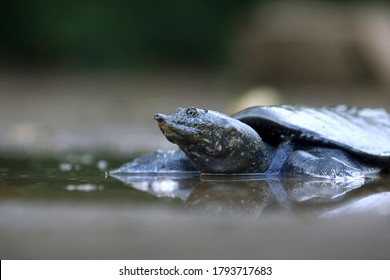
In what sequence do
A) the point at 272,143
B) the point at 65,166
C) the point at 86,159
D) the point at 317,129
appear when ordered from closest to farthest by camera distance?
the point at 317,129, the point at 272,143, the point at 65,166, the point at 86,159

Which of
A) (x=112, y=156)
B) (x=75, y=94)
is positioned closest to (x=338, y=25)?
(x=75, y=94)

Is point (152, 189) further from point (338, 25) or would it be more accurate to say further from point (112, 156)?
point (338, 25)

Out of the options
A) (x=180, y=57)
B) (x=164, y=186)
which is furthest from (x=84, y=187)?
(x=180, y=57)

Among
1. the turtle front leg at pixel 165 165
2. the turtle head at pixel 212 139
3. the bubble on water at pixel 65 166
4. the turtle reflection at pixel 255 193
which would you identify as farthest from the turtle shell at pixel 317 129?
the bubble on water at pixel 65 166

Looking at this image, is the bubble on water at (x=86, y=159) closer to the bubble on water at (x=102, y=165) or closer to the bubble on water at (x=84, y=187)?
the bubble on water at (x=102, y=165)

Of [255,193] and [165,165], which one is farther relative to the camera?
[165,165]

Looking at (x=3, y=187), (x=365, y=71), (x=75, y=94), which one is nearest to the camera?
(x=3, y=187)

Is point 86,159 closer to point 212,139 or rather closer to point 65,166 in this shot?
point 65,166
